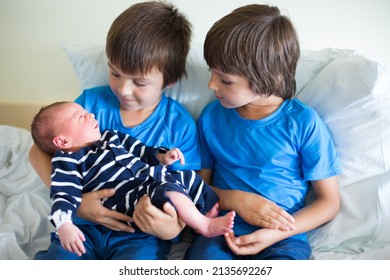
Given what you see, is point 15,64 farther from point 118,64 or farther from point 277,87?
point 277,87

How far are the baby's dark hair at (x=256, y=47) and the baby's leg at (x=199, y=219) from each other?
1.02 feet

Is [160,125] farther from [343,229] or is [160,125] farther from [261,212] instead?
[343,229]

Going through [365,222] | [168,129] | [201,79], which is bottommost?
[365,222]

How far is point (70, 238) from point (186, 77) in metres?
0.54

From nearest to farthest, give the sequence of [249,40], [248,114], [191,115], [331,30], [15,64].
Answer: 1. [249,40]
2. [248,114]
3. [191,115]
4. [331,30]
5. [15,64]

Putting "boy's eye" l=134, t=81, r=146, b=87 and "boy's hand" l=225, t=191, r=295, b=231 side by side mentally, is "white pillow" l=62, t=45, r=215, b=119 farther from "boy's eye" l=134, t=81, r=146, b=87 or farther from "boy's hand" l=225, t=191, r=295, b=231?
"boy's hand" l=225, t=191, r=295, b=231

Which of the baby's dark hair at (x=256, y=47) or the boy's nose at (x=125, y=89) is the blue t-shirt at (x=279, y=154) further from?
the boy's nose at (x=125, y=89)

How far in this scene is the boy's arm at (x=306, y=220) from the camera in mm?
1001

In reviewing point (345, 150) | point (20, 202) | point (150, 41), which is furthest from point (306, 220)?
point (20, 202)

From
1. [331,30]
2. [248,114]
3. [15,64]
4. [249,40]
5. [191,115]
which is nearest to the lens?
[249,40]

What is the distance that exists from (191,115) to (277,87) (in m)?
0.29

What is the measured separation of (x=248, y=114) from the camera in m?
1.12

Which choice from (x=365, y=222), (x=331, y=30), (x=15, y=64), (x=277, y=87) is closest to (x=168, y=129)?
(x=277, y=87)

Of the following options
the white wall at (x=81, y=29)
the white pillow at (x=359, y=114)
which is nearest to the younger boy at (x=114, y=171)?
the white pillow at (x=359, y=114)
